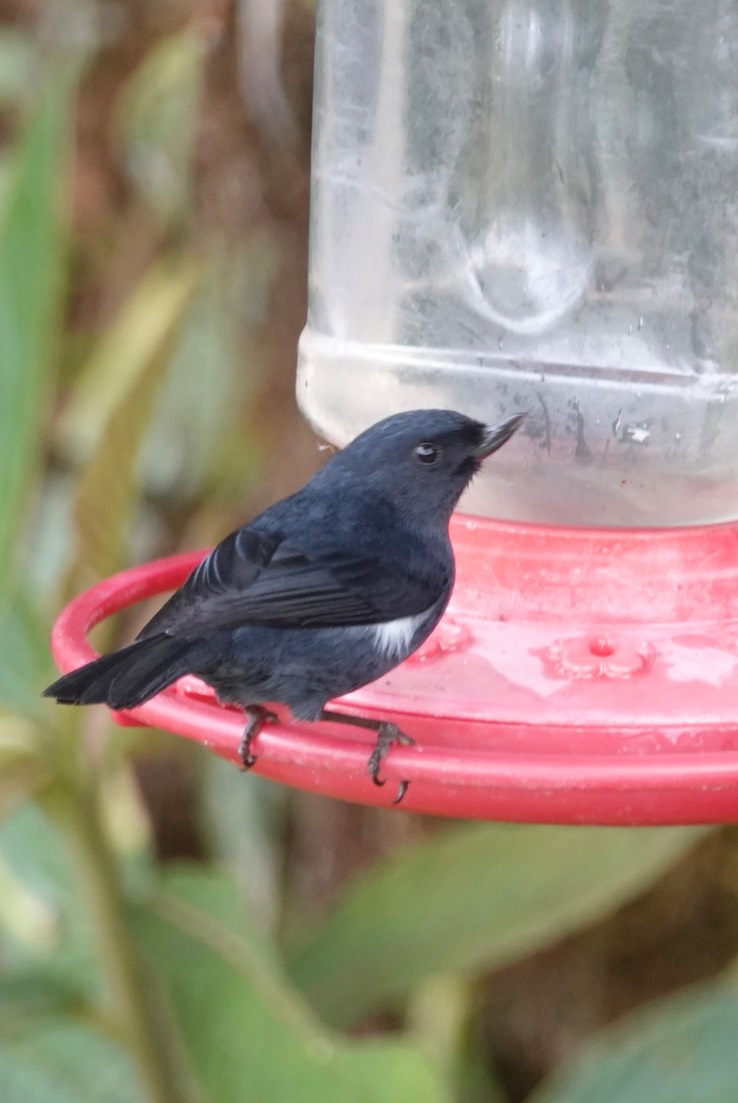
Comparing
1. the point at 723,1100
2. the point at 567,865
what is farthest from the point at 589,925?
the point at 723,1100

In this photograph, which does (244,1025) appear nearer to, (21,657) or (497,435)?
(21,657)

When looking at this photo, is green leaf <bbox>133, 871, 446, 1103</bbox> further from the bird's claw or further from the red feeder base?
the bird's claw

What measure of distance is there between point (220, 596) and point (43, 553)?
2618 mm

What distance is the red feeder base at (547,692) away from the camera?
1698 mm

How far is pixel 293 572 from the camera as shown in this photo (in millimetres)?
2236

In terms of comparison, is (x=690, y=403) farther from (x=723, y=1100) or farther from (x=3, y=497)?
(x=723, y=1100)

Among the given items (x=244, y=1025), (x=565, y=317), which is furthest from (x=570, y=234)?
(x=244, y=1025)

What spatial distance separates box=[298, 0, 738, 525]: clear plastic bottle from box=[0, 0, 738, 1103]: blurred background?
0.75 meters

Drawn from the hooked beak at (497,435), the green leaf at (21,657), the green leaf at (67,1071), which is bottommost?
the green leaf at (67,1071)

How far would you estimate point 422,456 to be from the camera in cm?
228

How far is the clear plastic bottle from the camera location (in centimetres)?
220

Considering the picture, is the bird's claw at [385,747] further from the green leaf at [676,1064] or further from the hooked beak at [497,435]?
the green leaf at [676,1064]

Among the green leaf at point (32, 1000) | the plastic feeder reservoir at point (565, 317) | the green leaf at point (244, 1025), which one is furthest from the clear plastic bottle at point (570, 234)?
the green leaf at point (32, 1000)

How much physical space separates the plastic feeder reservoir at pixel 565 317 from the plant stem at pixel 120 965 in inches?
20.4
